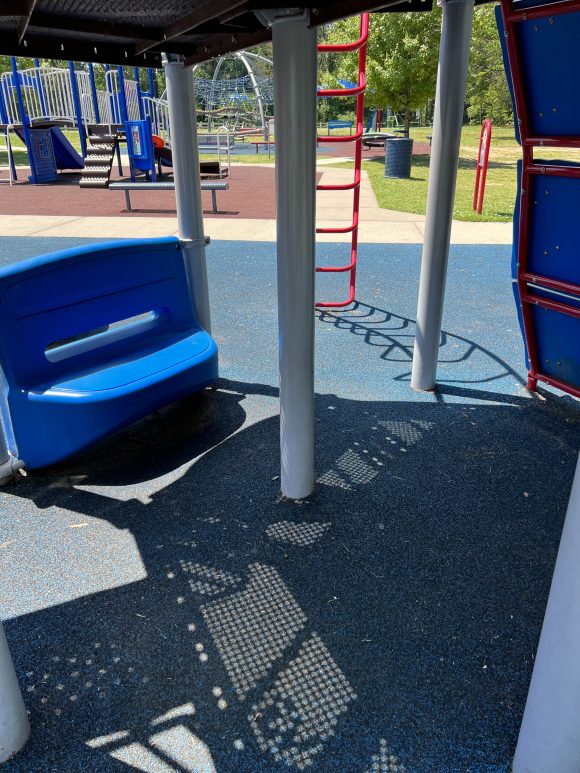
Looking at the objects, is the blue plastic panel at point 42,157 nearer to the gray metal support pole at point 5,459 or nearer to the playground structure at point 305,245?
the playground structure at point 305,245

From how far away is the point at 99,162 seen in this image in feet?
49.2

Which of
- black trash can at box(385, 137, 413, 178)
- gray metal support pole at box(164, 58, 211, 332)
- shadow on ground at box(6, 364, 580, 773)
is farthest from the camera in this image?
black trash can at box(385, 137, 413, 178)

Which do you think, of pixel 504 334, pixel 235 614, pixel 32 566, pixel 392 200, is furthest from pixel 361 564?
pixel 392 200

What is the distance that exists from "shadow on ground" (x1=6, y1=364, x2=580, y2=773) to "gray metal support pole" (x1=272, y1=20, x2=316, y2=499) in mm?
302

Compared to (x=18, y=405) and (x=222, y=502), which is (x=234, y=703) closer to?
(x=222, y=502)

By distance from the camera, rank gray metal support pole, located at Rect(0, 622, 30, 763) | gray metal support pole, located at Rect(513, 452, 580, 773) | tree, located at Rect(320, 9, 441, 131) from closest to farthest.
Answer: gray metal support pole, located at Rect(513, 452, 580, 773) → gray metal support pole, located at Rect(0, 622, 30, 763) → tree, located at Rect(320, 9, 441, 131)

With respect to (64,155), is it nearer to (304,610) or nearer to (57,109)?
(57,109)

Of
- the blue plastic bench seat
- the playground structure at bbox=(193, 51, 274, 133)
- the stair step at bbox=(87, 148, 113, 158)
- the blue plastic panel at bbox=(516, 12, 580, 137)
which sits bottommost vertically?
the blue plastic bench seat

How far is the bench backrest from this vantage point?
297cm

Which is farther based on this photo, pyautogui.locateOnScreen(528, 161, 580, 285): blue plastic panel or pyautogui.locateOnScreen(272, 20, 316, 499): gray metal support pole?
pyautogui.locateOnScreen(528, 161, 580, 285): blue plastic panel

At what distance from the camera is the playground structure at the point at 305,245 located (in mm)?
2234

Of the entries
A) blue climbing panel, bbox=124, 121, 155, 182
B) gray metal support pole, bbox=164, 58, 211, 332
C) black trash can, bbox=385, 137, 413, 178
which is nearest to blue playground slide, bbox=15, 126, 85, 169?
blue climbing panel, bbox=124, 121, 155, 182

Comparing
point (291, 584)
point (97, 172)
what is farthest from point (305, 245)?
point (97, 172)

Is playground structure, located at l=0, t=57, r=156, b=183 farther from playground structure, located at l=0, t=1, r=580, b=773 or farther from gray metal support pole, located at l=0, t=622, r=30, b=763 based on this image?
gray metal support pole, located at l=0, t=622, r=30, b=763
